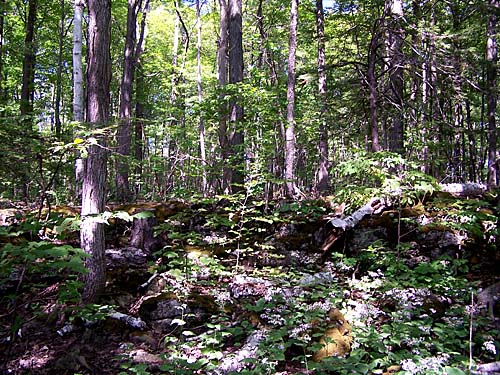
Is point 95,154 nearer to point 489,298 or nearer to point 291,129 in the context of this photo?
point 291,129

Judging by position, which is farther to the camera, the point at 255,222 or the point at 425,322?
the point at 255,222

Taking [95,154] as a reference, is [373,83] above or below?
above

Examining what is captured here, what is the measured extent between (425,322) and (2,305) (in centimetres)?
564

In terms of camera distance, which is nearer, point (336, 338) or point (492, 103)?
point (336, 338)

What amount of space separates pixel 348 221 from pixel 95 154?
455cm

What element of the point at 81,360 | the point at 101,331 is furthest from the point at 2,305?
the point at 81,360

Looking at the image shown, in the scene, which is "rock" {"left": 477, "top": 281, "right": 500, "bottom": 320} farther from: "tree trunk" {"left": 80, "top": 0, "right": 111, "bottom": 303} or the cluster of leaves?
"tree trunk" {"left": 80, "top": 0, "right": 111, "bottom": 303}

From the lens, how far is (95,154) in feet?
17.3

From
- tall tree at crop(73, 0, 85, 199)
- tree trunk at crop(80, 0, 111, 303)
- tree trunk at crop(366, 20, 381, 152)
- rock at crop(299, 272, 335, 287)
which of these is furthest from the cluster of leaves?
tall tree at crop(73, 0, 85, 199)

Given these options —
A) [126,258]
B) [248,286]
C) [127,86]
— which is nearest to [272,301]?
[248,286]

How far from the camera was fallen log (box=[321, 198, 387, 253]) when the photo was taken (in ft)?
22.5

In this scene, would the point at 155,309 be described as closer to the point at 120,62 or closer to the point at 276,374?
the point at 276,374

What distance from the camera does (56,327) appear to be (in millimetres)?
4965

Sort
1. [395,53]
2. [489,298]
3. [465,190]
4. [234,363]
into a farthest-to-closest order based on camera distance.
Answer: [465,190]
[395,53]
[489,298]
[234,363]
